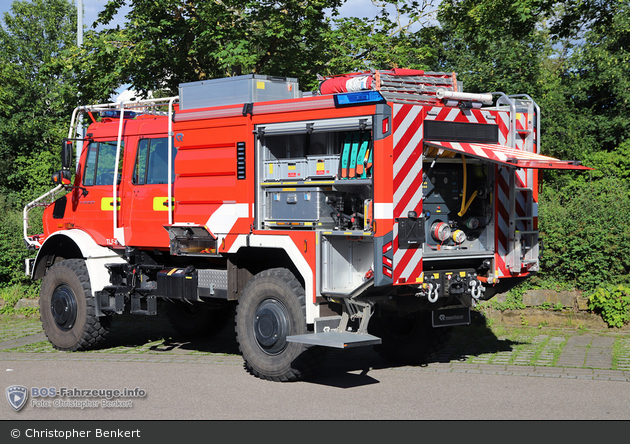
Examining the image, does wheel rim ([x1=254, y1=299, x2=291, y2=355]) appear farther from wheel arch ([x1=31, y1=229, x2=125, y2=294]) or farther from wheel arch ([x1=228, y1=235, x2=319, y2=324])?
wheel arch ([x1=31, y1=229, x2=125, y2=294])

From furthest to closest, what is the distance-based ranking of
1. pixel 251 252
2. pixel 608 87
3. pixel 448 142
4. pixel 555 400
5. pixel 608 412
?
pixel 608 87
pixel 251 252
pixel 448 142
pixel 555 400
pixel 608 412

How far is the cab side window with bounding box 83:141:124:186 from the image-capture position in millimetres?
10531

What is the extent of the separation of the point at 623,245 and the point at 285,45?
6.61 metres

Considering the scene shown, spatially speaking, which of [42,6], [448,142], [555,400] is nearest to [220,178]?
[448,142]

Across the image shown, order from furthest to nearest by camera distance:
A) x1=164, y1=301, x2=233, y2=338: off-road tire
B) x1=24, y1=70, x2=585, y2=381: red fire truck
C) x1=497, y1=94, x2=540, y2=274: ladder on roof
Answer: x1=164, y1=301, x2=233, y2=338: off-road tire, x1=497, y1=94, x2=540, y2=274: ladder on roof, x1=24, y1=70, x2=585, y2=381: red fire truck

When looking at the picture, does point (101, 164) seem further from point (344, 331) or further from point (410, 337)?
point (410, 337)

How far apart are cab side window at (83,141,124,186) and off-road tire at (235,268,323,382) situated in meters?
3.13

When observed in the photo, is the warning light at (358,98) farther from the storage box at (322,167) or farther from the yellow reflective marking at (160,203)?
the yellow reflective marking at (160,203)

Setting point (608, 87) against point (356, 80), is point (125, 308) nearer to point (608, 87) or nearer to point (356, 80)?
point (356, 80)

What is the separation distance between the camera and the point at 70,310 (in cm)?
1039

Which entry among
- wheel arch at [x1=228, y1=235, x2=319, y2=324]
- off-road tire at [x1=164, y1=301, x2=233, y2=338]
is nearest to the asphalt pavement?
off-road tire at [x1=164, y1=301, x2=233, y2=338]

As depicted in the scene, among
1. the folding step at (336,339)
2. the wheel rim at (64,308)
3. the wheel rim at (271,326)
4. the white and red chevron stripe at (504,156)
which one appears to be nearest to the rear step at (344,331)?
the folding step at (336,339)

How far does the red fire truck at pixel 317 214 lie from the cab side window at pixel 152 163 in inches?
0.9

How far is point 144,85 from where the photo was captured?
559 inches
